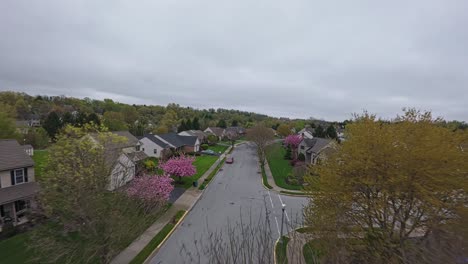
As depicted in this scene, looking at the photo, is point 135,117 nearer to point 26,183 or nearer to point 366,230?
point 26,183

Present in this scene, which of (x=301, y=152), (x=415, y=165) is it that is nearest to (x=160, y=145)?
(x=301, y=152)

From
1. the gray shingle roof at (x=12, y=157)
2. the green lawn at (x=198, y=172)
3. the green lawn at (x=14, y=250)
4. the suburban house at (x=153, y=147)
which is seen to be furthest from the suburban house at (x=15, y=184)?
the suburban house at (x=153, y=147)

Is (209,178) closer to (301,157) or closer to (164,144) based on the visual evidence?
(164,144)

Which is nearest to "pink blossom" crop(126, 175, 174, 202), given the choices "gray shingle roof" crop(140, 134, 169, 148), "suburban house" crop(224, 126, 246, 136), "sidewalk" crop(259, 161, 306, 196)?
"sidewalk" crop(259, 161, 306, 196)

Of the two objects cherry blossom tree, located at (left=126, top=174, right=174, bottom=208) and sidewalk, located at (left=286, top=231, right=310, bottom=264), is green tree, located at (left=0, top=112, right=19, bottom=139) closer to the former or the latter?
cherry blossom tree, located at (left=126, top=174, right=174, bottom=208)

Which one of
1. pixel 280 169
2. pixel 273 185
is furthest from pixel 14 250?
pixel 280 169

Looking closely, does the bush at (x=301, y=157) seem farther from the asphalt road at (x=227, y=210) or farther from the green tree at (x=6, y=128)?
the green tree at (x=6, y=128)
